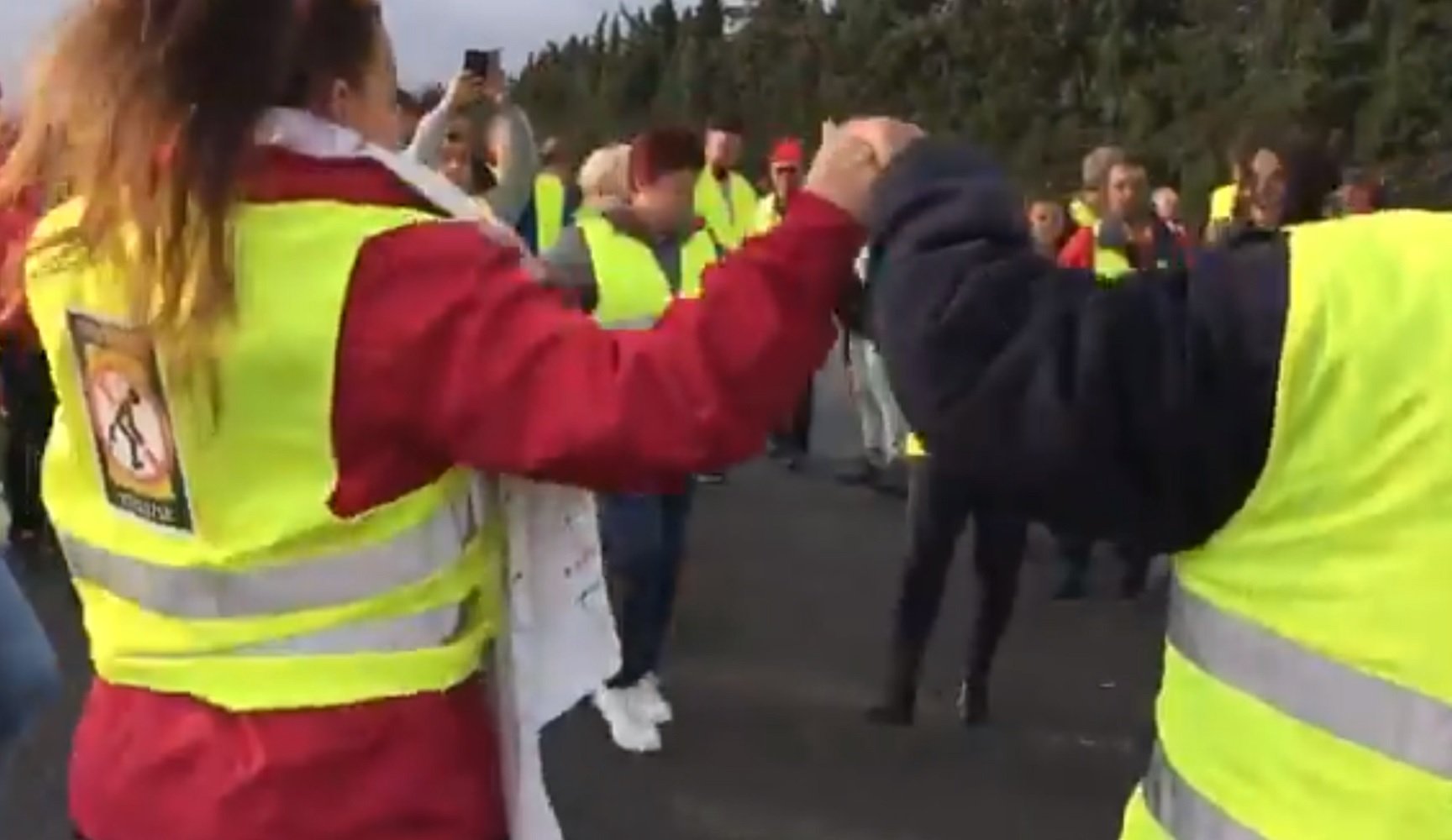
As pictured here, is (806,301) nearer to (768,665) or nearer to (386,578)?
(386,578)

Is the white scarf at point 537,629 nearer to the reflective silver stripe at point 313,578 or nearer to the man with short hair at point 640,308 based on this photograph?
the reflective silver stripe at point 313,578

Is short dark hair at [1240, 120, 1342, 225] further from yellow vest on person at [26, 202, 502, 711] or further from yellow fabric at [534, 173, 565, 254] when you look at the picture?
yellow fabric at [534, 173, 565, 254]

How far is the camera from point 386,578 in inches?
86.6

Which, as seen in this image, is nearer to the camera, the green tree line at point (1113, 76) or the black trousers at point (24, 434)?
the black trousers at point (24, 434)

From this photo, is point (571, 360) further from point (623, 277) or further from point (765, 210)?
point (765, 210)

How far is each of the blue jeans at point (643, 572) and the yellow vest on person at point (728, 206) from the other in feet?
13.4

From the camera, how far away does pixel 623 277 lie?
260 inches

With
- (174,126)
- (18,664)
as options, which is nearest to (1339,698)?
(174,126)

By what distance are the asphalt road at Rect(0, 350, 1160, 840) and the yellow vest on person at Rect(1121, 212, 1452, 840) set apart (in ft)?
7.34

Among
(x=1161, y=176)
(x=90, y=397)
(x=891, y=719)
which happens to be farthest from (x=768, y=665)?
(x=1161, y=176)

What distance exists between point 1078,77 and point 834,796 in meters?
20.6

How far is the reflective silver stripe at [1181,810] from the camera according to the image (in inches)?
73.2

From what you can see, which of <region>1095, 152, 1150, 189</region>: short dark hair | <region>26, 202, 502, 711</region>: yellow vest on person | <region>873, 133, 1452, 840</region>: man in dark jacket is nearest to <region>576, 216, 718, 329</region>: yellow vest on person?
<region>1095, 152, 1150, 189</region>: short dark hair

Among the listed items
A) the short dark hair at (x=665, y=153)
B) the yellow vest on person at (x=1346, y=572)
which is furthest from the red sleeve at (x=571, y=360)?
the short dark hair at (x=665, y=153)
